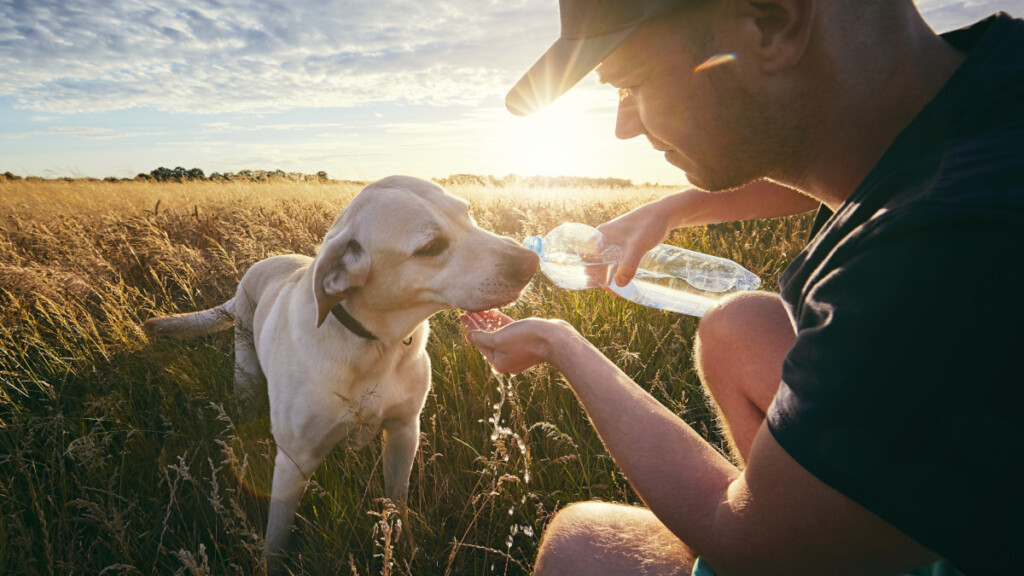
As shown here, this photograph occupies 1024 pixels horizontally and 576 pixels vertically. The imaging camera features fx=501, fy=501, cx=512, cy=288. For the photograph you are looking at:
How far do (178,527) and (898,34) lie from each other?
3.70m

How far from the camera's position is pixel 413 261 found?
279cm

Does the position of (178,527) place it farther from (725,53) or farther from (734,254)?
(734,254)

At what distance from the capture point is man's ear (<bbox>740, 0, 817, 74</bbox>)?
1.35 m

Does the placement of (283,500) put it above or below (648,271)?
below

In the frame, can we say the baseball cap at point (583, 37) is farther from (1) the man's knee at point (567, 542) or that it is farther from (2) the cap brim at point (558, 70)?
(1) the man's knee at point (567, 542)

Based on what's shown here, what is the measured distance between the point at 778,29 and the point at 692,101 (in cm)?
31

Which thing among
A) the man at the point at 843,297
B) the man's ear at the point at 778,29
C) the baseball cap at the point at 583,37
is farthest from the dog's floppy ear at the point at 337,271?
the man's ear at the point at 778,29

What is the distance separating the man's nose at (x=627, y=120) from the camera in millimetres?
2096

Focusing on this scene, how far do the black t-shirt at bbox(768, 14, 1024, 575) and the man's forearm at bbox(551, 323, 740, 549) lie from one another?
1.19ft

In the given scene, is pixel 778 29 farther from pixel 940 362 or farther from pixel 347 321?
pixel 347 321

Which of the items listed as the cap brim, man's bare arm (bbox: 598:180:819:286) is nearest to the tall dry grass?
man's bare arm (bbox: 598:180:819:286)

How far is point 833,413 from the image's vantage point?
1015 mm

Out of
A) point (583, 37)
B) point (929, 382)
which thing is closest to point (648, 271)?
point (583, 37)

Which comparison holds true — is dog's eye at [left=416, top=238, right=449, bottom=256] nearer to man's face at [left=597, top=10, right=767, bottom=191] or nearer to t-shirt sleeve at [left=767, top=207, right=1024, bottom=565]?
man's face at [left=597, top=10, right=767, bottom=191]
